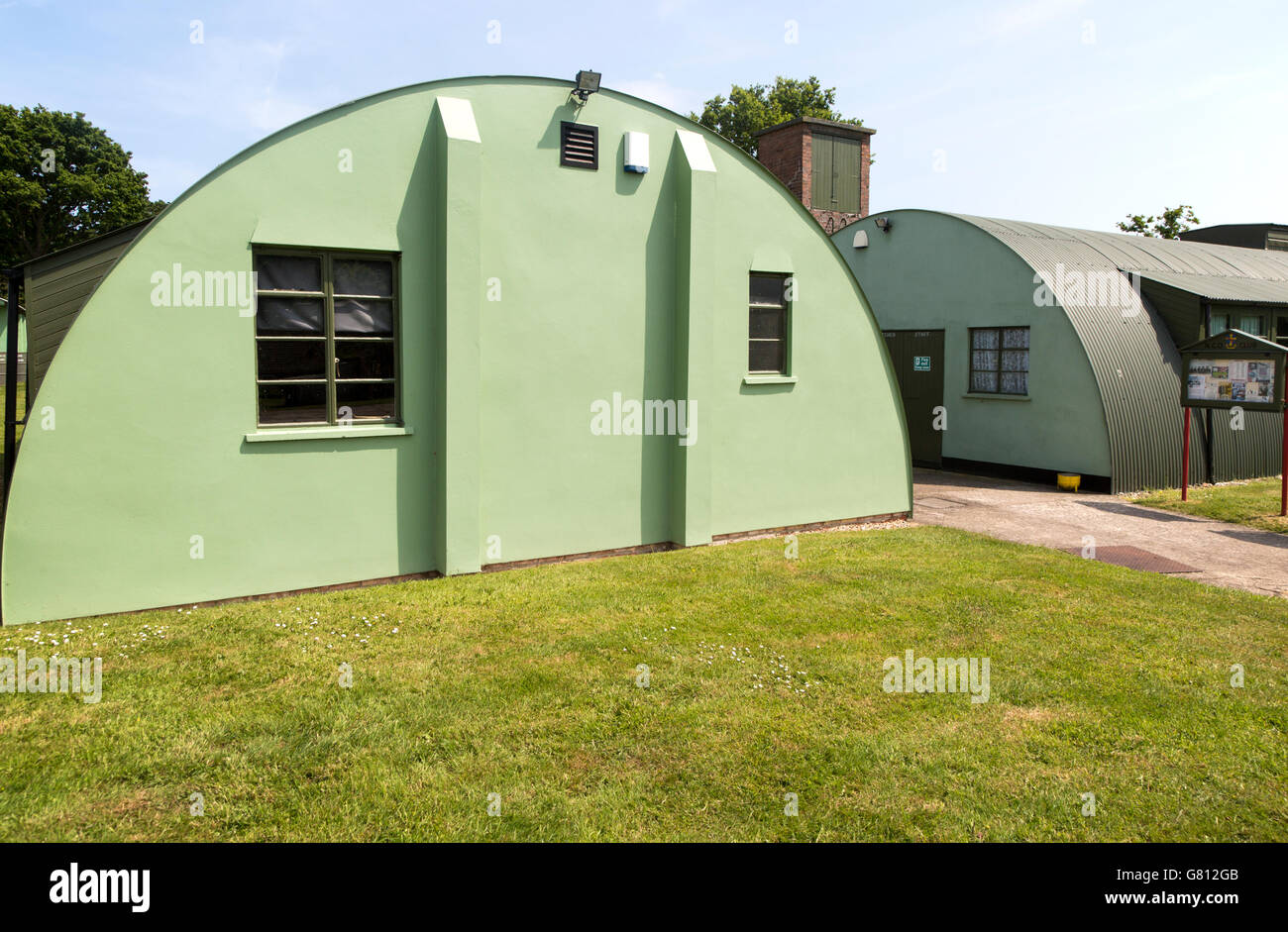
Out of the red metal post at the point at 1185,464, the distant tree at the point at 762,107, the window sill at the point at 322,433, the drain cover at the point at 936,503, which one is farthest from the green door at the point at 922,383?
the distant tree at the point at 762,107

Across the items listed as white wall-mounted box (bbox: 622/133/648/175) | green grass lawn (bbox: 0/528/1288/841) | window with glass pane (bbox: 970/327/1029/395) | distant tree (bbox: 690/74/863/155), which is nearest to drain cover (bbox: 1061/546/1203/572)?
green grass lawn (bbox: 0/528/1288/841)

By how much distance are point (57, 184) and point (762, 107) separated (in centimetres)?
4011

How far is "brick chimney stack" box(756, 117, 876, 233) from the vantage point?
20906mm

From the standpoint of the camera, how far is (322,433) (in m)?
8.37

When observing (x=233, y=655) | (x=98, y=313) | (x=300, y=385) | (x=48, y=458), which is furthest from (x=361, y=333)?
(x=233, y=655)

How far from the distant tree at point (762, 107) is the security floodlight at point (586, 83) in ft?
136

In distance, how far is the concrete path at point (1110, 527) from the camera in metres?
10.0

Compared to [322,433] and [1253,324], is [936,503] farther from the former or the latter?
[322,433]

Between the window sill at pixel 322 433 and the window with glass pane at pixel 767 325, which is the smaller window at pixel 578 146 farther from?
the window sill at pixel 322 433

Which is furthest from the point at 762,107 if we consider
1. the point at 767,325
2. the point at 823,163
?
the point at 767,325
